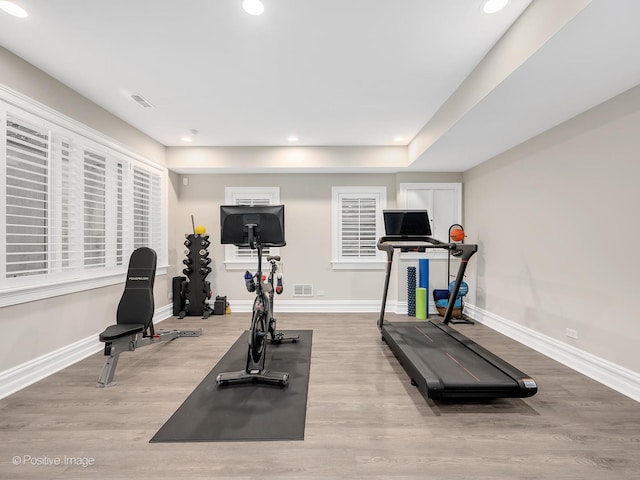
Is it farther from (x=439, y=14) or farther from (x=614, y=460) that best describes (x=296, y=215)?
(x=614, y=460)

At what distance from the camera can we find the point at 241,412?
7.30 feet

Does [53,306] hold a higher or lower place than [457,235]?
lower

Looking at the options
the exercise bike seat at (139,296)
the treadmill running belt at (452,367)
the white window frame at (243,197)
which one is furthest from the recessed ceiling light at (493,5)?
the white window frame at (243,197)

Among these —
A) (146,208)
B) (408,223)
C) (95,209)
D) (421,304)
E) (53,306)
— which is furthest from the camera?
(421,304)

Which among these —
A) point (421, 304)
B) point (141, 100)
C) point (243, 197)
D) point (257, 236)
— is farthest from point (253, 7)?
point (421, 304)

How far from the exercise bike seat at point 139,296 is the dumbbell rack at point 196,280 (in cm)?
159

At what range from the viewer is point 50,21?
219 centimetres

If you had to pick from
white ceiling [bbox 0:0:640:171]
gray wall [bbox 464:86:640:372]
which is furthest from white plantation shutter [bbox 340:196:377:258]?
gray wall [bbox 464:86:640:372]

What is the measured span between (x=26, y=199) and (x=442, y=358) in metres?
4.13

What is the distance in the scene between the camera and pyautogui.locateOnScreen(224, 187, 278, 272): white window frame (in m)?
5.32

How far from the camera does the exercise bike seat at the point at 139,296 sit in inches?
123

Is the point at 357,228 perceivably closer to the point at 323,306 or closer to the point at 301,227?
the point at 301,227

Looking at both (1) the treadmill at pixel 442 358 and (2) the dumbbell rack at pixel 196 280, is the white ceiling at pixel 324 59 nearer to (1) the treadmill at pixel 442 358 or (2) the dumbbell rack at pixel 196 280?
(1) the treadmill at pixel 442 358

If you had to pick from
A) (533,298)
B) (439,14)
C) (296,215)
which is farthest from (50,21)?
(533,298)
